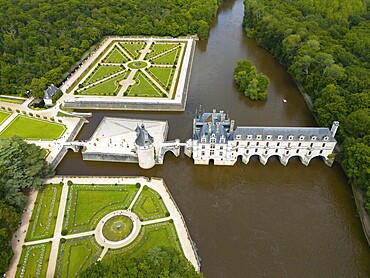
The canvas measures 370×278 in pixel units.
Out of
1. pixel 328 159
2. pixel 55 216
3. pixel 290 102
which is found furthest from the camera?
pixel 290 102

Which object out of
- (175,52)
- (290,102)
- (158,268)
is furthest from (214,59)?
(158,268)

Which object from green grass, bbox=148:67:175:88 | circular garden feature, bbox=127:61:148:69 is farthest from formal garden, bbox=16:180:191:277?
circular garden feature, bbox=127:61:148:69

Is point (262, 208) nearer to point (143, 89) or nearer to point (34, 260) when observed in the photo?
point (34, 260)

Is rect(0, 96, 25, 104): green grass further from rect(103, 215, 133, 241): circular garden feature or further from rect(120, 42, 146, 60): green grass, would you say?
rect(103, 215, 133, 241): circular garden feature

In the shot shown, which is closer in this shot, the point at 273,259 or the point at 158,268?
the point at 158,268

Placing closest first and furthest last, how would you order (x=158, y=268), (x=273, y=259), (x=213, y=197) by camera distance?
(x=158, y=268) < (x=273, y=259) < (x=213, y=197)

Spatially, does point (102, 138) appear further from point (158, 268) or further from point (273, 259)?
point (273, 259)

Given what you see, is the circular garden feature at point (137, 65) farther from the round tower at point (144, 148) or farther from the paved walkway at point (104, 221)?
the paved walkway at point (104, 221)

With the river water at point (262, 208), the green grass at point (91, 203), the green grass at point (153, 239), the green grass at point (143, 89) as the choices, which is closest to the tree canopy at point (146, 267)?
the green grass at point (153, 239)
